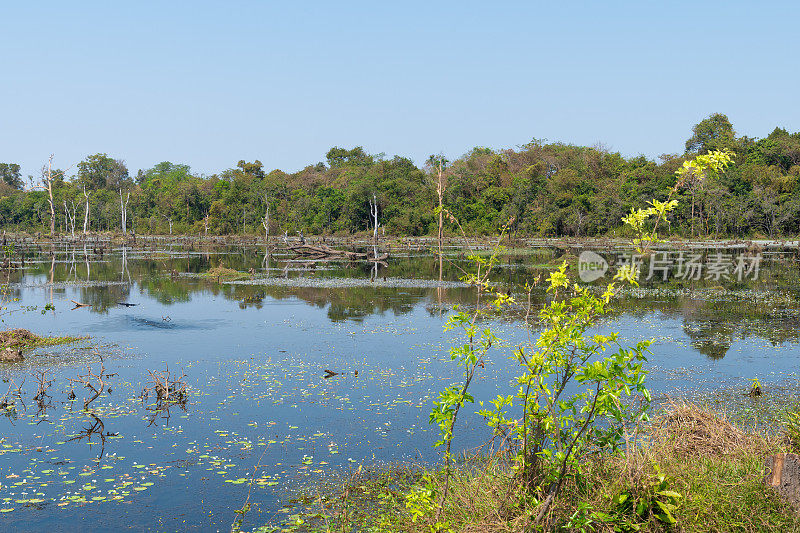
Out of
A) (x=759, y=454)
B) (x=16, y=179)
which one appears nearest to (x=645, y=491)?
(x=759, y=454)

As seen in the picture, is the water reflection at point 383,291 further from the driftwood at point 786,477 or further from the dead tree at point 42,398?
the driftwood at point 786,477

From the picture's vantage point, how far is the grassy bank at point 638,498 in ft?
18.5

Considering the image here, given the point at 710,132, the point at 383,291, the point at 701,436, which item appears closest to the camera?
the point at 701,436

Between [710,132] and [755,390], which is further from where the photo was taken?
[710,132]

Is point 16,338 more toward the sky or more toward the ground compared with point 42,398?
more toward the sky

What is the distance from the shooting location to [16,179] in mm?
130375

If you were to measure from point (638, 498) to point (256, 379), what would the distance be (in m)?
9.59

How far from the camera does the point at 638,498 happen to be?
574cm

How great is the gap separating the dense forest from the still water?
38564 millimetres

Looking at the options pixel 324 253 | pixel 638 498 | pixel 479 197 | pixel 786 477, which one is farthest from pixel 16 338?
pixel 479 197

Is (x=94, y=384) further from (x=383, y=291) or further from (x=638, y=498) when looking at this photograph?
(x=383, y=291)

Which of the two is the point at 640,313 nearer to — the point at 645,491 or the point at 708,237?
the point at 645,491

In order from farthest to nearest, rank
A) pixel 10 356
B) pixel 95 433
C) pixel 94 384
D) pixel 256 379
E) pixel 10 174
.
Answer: pixel 10 174
pixel 10 356
pixel 256 379
pixel 94 384
pixel 95 433

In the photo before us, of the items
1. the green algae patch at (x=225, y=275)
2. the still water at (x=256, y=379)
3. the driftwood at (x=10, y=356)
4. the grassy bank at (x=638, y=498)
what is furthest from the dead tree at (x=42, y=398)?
the green algae patch at (x=225, y=275)
